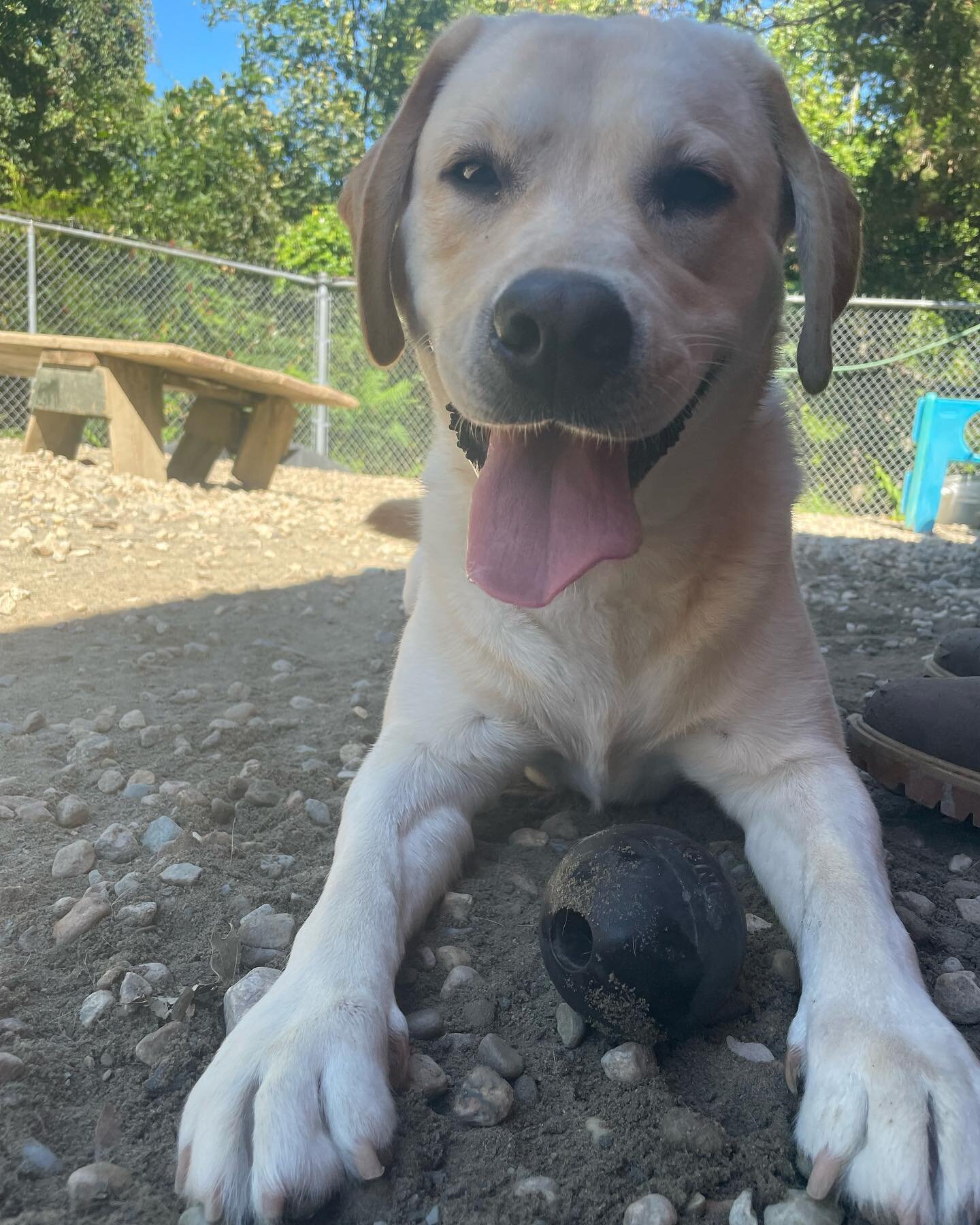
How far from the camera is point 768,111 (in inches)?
83.1

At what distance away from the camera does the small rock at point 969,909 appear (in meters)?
1.76

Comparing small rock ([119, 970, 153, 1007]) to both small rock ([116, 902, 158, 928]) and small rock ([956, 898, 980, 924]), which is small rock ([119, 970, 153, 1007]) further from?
small rock ([956, 898, 980, 924])

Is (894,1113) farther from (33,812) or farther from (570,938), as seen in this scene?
(33,812)

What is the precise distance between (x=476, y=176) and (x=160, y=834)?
4.90 ft

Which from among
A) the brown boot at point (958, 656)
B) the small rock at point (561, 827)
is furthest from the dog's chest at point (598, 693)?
the brown boot at point (958, 656)

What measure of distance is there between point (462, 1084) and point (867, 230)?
13.3m

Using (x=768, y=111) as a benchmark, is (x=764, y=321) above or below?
below

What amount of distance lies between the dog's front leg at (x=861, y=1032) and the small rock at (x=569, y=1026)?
0.95 feet

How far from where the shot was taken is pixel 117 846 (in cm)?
190

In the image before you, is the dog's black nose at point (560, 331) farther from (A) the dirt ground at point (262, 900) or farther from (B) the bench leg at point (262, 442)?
(B) the bench leg at point (262, 442)

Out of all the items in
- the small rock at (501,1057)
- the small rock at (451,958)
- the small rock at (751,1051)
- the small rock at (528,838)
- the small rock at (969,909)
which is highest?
the small rock at (969,909)

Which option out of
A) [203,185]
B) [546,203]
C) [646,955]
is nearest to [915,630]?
[546,203]

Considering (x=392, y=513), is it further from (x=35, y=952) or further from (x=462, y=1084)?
(x=462, y=1084)

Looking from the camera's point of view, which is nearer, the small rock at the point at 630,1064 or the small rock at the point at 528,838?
the small rock at the point at 630,1064
